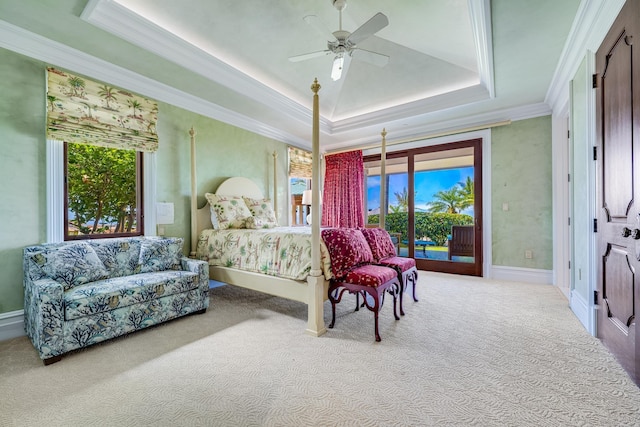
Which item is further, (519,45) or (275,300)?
(275,300)

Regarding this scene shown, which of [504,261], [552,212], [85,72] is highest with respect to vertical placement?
[85,72]

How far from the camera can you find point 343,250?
8.18ft

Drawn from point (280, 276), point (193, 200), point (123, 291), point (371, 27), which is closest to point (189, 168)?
point (193, 200)

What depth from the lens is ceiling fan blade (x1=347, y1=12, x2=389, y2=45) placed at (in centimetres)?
211

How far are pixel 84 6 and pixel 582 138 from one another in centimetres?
420

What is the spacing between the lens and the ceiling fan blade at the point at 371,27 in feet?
6.93

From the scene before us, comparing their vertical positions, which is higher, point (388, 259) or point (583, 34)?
point (583, 34)

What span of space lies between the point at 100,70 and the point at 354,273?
315 cm

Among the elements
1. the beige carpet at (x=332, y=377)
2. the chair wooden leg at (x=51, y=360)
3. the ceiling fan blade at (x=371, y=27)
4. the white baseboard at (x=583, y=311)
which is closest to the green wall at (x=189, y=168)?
the chair wooden leg at (x=51, y=360)

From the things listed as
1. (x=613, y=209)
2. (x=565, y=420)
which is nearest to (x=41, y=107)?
(x=565, y=420)

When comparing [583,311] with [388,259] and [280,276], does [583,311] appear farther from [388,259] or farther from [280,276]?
[280,276]

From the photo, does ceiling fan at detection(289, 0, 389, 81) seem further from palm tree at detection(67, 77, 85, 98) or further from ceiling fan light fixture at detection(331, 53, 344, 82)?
palm tree at detection(67, 77, 85, 98)

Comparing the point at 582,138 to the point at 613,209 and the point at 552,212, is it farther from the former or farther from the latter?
the point at 552,212

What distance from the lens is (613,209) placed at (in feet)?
6.23
